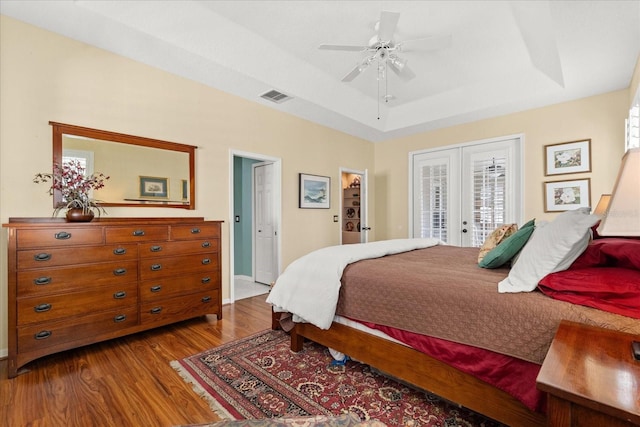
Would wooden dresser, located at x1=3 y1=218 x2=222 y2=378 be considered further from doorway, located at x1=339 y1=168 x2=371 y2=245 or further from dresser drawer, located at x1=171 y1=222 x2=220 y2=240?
doorway, located at x1=339 y1=168 x2=371 y2=245

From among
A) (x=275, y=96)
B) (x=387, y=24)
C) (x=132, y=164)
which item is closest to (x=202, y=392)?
(x=132, y=164)

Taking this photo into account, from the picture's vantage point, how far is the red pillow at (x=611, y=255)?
1.39 metres

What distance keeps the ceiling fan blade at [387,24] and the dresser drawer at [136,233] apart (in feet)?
8.60

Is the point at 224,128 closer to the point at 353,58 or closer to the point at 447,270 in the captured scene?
the point at 353,58

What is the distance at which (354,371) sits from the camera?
2.15 m

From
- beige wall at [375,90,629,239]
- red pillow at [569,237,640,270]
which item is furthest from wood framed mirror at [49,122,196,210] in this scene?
beige wall at [375,90,629,239]

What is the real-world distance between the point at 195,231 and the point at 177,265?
0.37m

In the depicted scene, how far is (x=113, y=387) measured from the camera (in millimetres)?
1975

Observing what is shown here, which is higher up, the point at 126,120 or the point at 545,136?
the point at 545,136

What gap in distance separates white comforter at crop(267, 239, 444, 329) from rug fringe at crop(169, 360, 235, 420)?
28.7 inches

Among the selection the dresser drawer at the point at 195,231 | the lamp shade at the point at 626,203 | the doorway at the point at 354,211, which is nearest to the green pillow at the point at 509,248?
the lamp shade at the point at 626,203

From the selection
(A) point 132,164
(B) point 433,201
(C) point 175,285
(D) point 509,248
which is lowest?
(C) point 175,285

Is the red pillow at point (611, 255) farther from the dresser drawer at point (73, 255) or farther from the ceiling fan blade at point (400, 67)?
the dresser drawer at point (73, 255)

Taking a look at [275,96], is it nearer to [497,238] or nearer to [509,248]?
[497,238]
